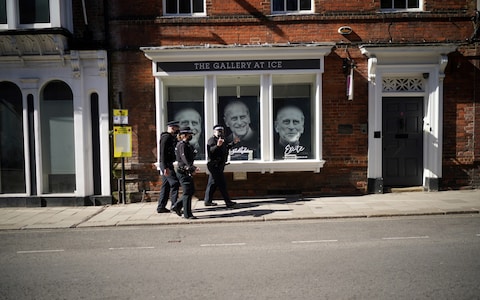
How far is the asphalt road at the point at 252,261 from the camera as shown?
4.29 m

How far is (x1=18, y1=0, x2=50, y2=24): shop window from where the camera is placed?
9742mm

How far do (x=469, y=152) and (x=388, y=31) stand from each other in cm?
397

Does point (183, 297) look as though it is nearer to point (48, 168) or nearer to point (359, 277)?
point (359, 277)

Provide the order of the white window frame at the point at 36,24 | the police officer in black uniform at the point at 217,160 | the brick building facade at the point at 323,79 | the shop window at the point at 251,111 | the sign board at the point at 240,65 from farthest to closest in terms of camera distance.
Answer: the shop window at the point at 251,111, the brick building facade at the point at 323,79, the sign board at the point at 240,65, the white window frame at the point at 36,24, the police officer in black uniform at the point at 217,160

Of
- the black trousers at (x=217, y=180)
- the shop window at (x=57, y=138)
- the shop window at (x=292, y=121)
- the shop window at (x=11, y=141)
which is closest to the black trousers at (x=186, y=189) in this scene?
the black trousers at (x=217, y=180)

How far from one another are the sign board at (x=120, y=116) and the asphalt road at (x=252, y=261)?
3157mm

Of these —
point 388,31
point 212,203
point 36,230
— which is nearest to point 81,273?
point 36,230

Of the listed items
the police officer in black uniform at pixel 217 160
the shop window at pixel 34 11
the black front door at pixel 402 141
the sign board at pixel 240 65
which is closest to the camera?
the police officer in black uniform at pixel 217 160

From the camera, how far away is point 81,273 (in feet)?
16.5

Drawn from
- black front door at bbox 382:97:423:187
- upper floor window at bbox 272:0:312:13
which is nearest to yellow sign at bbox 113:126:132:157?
upper floor window at bbox 272:0:312:13

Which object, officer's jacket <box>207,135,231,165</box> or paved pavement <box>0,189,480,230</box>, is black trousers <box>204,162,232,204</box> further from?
paved pavement <box>0,189,480,230</box>

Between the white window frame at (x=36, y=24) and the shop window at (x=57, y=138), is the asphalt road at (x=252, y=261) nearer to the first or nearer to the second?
the shop window at (x=57, y=138)

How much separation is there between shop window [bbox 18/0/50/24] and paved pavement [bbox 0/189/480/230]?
4868mm

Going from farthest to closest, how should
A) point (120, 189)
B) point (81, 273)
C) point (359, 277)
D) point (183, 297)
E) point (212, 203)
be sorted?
point (120, 189)
point (212, 203)
point (81, 273)
point (359, 277)
point (183, 297)
